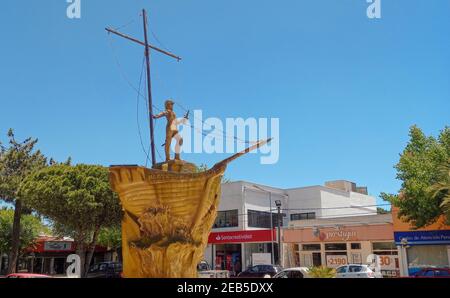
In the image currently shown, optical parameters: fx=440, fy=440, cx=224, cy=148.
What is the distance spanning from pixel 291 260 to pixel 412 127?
15612 millimetres

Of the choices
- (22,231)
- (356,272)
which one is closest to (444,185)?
(356,272)

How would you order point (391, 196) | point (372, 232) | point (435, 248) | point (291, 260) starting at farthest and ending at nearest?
point (291, 260) → point (372, 232) → point (435, 248) → point (391, 196)

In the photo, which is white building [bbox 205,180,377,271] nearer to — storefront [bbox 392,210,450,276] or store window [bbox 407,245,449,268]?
storefront [bbox 392,210,450,276]

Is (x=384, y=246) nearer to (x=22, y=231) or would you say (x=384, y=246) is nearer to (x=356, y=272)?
(x=356, y=272)

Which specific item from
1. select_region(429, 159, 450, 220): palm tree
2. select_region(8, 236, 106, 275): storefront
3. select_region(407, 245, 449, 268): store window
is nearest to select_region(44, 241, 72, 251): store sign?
select_region(8, 236, 106, 275): storefront

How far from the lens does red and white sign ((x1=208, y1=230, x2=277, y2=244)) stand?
3666 cm

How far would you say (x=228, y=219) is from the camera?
3988 cm

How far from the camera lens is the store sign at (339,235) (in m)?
33.3

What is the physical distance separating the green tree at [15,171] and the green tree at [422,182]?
25.5 meters

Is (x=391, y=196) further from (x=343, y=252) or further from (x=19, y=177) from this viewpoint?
(x=19, y=177)

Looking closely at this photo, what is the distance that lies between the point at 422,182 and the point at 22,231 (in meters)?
33.3

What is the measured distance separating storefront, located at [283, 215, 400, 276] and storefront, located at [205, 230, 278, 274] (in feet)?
6.05
